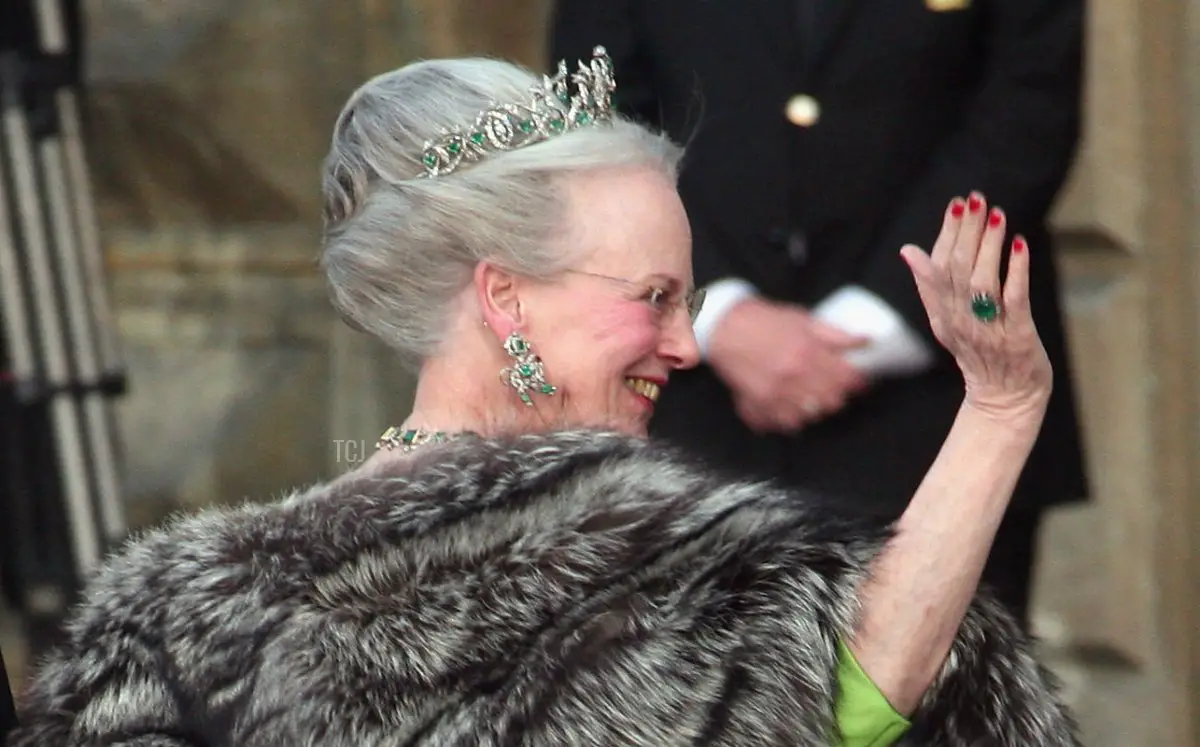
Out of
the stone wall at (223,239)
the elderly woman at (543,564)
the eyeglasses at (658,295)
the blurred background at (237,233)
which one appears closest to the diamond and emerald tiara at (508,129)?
the elderly woman at (543,564)

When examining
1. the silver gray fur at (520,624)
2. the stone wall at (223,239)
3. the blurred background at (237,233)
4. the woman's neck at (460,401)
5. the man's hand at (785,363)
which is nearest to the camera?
the silver gray fur at (520,624)

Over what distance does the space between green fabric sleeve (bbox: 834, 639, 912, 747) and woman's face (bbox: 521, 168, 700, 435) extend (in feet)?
0.99

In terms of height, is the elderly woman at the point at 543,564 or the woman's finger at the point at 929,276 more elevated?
the woman's finger at the point at 929,276

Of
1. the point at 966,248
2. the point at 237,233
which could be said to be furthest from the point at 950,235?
the point at 237,233

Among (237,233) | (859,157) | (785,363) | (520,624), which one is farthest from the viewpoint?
(237,233)

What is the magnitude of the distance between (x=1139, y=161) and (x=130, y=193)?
2.17 meters

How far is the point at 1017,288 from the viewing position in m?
1.43

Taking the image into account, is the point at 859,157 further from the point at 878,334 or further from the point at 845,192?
the point at 878,334

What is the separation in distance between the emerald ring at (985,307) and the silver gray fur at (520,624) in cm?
18

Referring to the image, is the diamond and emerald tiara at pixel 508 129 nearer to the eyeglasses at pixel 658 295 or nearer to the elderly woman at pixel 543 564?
the elderly woman at pixel 543 564

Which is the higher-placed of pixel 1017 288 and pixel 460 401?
pixel 1017 288

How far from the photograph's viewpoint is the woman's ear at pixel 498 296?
162 cm

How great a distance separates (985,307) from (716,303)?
770mm

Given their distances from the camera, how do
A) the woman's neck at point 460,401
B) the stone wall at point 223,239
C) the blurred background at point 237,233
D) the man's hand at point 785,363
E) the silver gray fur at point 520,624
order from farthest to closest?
the stone wall at point 223,239 < the blurred background at point 237,233 < the man's hand at point 785,363 < the woman's neck at point 460,401 < the silver gray fur at point 520,624
